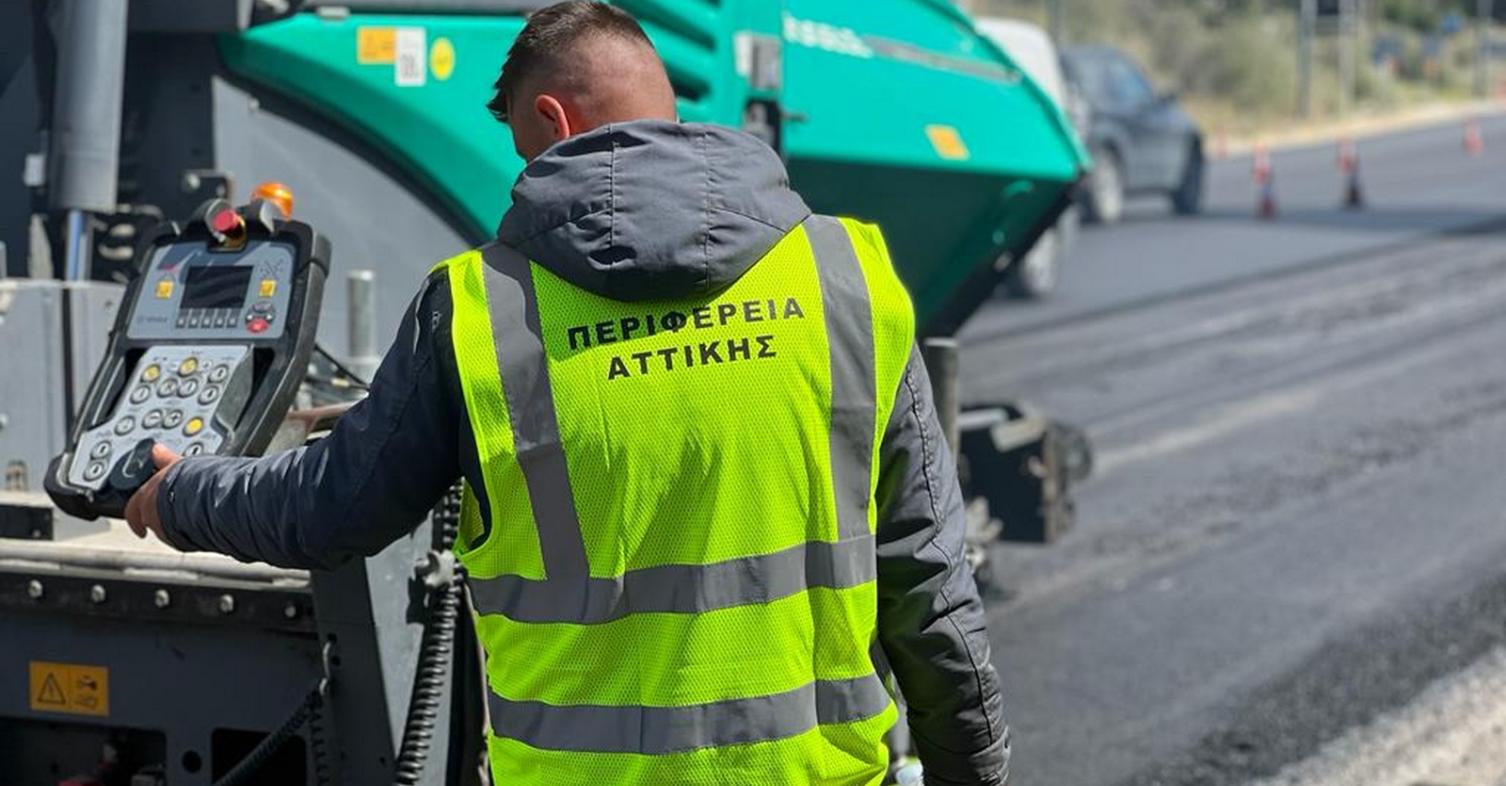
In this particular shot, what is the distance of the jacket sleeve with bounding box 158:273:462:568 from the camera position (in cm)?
245

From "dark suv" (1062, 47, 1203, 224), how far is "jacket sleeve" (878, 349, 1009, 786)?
702 inches

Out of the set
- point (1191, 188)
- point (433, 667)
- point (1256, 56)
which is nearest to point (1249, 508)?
point (433, 667)

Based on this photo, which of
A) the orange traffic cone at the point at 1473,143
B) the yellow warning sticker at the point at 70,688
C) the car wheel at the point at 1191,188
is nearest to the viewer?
the yellow warning sticker at the point at 70,688

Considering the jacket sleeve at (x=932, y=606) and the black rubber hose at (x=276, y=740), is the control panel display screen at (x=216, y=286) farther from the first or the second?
the jacket sleeve at (x=932, y=606)

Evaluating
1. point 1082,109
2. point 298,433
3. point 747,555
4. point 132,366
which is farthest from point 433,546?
point 1082,109

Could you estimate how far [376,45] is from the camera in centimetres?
418

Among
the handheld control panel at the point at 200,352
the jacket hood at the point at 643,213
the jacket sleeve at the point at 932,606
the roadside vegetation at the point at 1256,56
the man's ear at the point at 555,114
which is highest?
the roadside vegetation at the point at 1256,56

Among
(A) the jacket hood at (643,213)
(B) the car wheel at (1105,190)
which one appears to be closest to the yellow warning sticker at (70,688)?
(A) the jacket hood at (643,213)

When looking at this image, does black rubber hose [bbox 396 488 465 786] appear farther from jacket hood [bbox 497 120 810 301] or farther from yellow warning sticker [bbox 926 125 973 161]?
yellow warning sticker [bbox 926 125 973 161]

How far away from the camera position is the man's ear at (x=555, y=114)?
251 centimetres

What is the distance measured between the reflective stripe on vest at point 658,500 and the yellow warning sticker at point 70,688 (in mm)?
997

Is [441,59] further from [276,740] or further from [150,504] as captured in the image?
[150,504]

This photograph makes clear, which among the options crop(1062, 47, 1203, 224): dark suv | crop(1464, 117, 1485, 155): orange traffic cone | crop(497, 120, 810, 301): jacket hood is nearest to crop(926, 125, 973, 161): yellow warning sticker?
crop(497, 120, 810, 301): jacket hood

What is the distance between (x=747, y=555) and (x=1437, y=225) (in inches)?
736
